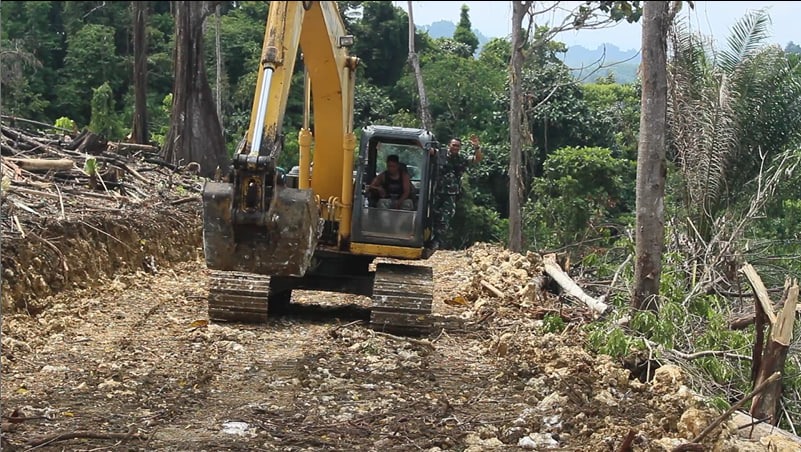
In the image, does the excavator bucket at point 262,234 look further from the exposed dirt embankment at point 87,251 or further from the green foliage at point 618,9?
the green foliage at point 618,9

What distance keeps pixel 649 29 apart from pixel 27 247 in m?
6.28

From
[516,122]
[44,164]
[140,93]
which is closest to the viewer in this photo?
[44,164]

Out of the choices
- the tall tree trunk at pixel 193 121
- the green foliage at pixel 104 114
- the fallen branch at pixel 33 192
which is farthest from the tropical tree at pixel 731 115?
the green foliage at pixel 104 114

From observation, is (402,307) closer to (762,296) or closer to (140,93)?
(762,296)

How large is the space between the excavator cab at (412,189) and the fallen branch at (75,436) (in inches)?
164

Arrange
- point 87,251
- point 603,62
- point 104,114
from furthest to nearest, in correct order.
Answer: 1. point 104,114
2. point 603,62
3. point 87,251

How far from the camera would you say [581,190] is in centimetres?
1942

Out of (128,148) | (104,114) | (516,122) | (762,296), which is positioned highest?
(516,122)

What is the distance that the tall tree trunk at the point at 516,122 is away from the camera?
701 inches

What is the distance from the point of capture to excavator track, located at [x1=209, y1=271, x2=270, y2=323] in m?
8.86

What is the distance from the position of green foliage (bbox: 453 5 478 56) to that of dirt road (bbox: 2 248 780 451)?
85.8 feet

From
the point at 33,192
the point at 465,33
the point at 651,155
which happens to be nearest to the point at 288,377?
the point at 651,155

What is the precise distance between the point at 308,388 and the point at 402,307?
88.6 inches

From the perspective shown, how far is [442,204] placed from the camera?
386 inches
